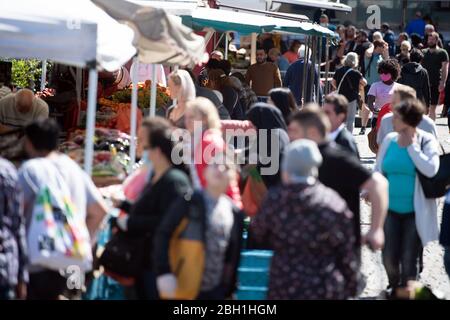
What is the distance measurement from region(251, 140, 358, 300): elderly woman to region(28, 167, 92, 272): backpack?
115 cm

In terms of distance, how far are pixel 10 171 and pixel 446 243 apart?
11.4ft

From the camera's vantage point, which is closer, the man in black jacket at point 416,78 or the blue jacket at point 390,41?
the man in black jacket at point 416,78

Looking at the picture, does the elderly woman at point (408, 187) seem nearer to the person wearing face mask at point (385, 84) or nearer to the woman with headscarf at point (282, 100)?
the woman with headscarf at point (282, 100)

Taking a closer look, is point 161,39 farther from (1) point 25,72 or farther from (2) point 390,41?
(2) point 390,41

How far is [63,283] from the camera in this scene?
6688 mm

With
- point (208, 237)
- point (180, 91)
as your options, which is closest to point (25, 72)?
point (180, 91)

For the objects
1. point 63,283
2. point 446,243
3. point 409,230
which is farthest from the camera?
point 409,230

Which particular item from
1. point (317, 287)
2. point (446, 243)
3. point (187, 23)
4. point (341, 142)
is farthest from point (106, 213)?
point (187, 23)

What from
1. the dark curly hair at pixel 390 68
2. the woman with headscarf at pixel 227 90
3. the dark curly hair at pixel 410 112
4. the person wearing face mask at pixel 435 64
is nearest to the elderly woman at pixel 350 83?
the dark curly hair at pixel 390 68

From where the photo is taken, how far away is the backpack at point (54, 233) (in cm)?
640

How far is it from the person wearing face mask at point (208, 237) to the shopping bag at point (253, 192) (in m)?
2.52

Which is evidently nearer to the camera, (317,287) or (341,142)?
(317,287)
